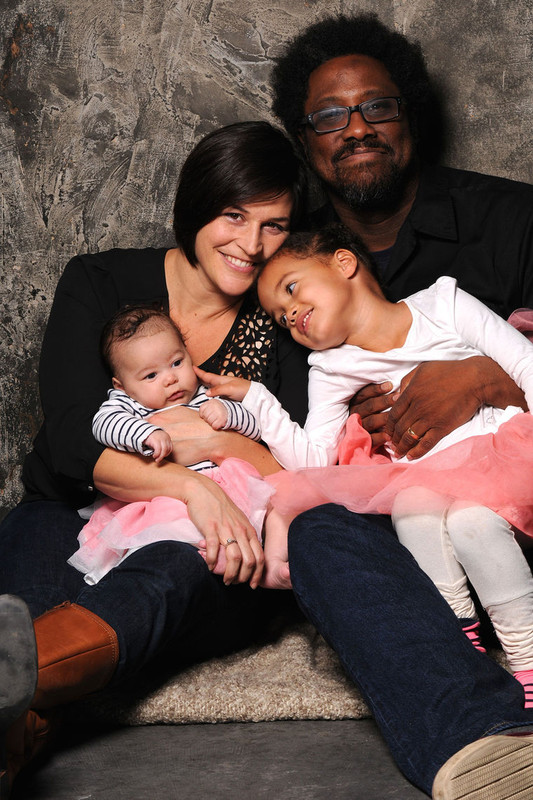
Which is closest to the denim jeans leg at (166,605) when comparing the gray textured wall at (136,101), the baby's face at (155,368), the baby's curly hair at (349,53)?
the baby's face at (155,368)

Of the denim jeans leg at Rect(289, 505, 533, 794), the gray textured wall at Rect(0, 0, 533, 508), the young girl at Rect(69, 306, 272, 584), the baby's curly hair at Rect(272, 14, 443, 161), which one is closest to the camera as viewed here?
the denim jeans leg at Rect(289, 505, 533, 794)

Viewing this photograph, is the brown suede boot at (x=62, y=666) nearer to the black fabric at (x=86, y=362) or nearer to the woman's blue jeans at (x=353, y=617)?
the woman's blue jeans at (x=353, y=617)

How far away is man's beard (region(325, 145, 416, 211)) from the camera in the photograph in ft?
9.62

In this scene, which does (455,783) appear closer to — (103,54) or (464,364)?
(464,364)

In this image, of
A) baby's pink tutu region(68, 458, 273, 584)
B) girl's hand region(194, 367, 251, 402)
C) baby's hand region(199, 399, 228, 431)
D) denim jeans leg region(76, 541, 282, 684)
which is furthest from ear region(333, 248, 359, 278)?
denim jeans leg region(76, 541, 282, 684)

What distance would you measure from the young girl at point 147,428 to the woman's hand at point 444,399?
428 mm

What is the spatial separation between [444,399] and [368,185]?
0.99 meters

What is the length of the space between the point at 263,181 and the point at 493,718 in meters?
1.71

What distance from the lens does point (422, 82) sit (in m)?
3.18

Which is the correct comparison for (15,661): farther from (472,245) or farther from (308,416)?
(472,245)

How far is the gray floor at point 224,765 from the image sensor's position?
6.10 ft

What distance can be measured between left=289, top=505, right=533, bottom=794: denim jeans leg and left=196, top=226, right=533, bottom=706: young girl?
0.10m

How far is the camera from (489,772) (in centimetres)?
166

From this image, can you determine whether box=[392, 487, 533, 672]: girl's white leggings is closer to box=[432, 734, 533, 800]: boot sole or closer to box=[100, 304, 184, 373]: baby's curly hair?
box=[432, 734, 533, 800]: boot sole
